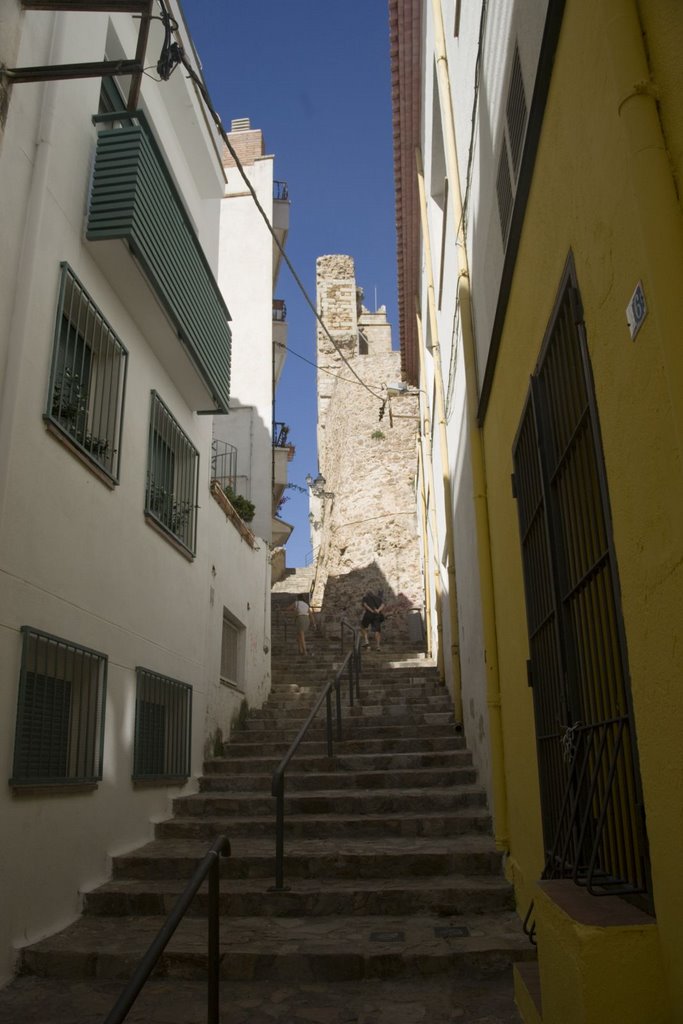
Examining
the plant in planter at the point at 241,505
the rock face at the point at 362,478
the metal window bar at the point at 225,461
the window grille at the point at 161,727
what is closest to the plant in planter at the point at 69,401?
the window grille at the point at 161,727

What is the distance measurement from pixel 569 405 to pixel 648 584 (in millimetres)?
1276

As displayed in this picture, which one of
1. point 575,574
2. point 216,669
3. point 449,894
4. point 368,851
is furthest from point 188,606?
point 575,574

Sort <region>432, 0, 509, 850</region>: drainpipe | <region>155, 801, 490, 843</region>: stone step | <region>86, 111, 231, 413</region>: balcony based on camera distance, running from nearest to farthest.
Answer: <region>432, 0, 509, 850</region>: drainpipe → <region>86, 111, 231, 413</region>: balcony → <region>155, 801, 490, 843</region>: stone step

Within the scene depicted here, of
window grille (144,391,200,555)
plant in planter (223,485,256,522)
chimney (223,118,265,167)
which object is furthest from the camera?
chimney (223,118,265,167)

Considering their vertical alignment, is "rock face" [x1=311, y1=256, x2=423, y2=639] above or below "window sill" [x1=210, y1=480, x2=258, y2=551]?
above

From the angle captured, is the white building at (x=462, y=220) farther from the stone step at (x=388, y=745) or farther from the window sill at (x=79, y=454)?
the window sill at (x=79, y=454)

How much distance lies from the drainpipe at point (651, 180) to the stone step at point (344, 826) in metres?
5.76

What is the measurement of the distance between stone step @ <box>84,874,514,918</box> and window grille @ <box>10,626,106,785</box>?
35.3 inches

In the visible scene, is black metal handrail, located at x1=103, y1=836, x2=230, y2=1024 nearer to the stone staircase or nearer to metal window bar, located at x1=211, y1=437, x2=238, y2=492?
the stone staircase

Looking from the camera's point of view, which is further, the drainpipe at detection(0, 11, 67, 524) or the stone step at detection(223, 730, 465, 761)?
the stone step at detection(223, 730, 465, 761)

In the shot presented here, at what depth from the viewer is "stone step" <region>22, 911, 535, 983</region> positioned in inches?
188

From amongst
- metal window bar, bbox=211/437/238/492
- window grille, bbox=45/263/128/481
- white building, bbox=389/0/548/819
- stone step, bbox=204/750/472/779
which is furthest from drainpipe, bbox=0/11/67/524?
metal window bar, bbox=211/437/238/492

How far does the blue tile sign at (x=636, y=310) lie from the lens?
7.39 feet

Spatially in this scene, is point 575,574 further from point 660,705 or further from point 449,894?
point 449,894
